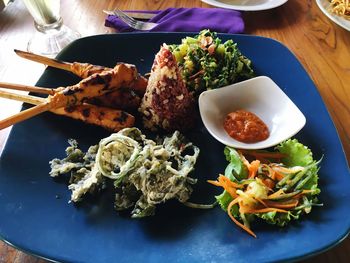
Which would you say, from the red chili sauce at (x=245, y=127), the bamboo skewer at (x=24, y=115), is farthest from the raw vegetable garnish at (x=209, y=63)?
the bamboo skewer at (x=24, y=115)

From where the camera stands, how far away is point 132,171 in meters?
1.22

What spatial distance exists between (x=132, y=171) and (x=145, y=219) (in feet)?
0.53

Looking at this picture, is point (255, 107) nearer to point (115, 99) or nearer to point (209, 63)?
point (209, 63)

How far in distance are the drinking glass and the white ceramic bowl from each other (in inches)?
35.1

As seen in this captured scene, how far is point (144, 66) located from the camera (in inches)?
68.1

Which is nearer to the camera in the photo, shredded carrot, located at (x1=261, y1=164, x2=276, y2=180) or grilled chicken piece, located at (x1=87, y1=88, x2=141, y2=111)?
shredded carrot, located at (x1=261, y1=164, x2=276, y2=180)

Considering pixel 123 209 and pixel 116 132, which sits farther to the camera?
pixel 116 132

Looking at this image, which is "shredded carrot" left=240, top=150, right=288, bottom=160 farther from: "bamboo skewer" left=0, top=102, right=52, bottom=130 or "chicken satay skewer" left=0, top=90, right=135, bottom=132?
"bamboo skewer" left=0, top=102, right=52, bottom=130

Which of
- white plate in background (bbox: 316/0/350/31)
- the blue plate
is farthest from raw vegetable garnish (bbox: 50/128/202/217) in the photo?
white plate in background (bbox: 316/0/350/31)

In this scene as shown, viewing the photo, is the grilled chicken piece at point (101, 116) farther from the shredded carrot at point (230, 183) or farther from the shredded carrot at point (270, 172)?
the shredded carrot at point (270, 172)

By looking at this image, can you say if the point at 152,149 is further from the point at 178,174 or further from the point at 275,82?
the point at 275,82

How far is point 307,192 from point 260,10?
1278mm

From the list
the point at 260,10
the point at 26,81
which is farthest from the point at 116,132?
the point at 260,10

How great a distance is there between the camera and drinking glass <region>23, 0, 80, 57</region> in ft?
6.02
